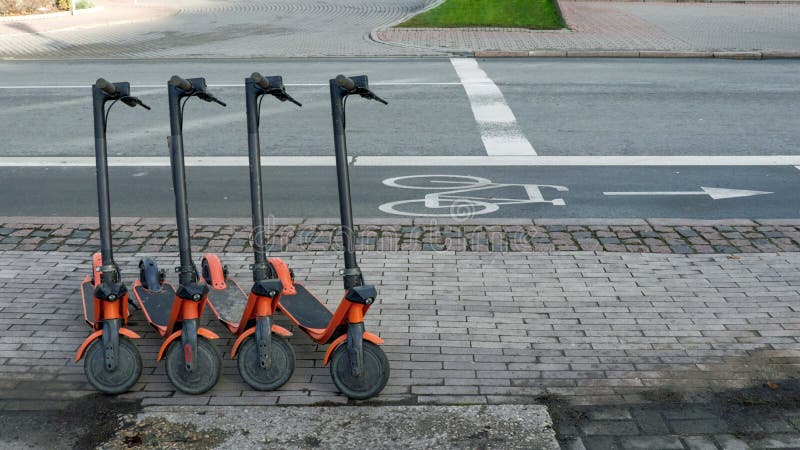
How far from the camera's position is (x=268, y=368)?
18.4 feet

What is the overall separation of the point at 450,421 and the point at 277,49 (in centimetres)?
1755

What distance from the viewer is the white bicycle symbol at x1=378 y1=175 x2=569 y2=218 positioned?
9617 millimetres

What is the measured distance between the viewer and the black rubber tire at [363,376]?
18.1 ft

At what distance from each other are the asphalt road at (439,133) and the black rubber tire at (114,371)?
4.07m

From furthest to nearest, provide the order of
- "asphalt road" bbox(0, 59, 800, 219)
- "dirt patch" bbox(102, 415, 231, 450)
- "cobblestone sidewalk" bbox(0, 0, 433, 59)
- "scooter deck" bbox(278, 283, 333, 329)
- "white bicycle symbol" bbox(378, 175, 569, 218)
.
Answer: "cobblestone sidewalk" bbox(0, 0, 433, 59) → "asphalt road" bbox(0, 59, 800, 219) → "white bicycle symbol" bbox(378, 175, 569, 218) → "scooter deck" bbox(278, 283, 333, 329) → "dirt patch" bbox(102, 415, 231, 450)

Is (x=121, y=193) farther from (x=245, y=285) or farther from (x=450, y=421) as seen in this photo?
(x=450, y=421)

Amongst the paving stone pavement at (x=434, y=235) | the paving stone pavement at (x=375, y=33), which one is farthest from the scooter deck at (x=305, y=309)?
the paving stone pavement at (x=375, y=33)

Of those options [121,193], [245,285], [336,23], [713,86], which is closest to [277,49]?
[336,23]

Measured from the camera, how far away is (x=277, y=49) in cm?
2180

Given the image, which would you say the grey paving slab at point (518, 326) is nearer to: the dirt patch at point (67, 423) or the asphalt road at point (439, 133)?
the dirt patch at point (67, 423)

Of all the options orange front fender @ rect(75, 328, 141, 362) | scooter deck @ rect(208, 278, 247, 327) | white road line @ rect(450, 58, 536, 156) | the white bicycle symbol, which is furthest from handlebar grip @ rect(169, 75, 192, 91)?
white road line @ rect(450, 58, 536, 156)

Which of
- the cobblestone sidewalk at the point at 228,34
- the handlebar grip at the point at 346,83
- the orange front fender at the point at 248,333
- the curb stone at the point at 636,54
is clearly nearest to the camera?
the handlebar grip at the point at 346,83

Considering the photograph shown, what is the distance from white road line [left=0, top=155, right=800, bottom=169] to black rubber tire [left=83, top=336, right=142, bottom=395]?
600 cm

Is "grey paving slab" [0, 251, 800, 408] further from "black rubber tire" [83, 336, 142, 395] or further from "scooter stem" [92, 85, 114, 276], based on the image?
"scooter stem" [92, 85, 114, 276]
